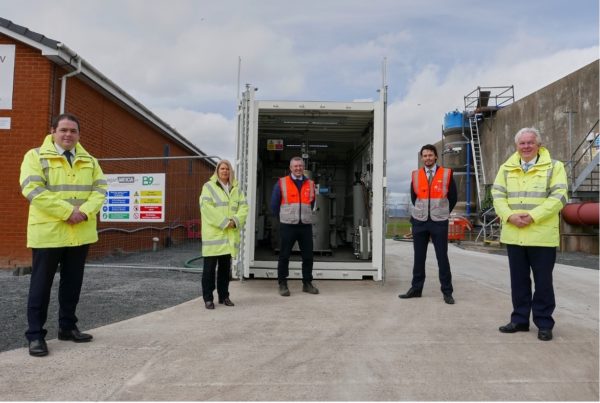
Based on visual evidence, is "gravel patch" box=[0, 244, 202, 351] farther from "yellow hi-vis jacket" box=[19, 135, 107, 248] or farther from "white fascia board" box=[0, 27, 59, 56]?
"white fascia board" box=[0, 27, 59, 56]

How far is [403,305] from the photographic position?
16.7 feet

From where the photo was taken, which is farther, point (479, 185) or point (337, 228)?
point (479, 185)

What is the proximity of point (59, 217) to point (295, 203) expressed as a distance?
3044 mm

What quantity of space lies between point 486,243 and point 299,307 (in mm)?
13611

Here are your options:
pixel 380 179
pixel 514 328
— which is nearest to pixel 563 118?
pixel 380 179

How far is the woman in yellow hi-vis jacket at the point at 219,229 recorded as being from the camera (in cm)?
500

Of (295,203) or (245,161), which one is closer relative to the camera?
(295,203)

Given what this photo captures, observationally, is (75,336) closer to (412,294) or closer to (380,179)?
(412,294)

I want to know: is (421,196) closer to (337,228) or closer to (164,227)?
(337,228)

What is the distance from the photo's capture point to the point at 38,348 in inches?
128

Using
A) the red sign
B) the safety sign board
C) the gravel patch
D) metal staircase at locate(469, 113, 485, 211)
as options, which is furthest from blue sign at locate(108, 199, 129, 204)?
metal staircase at locate(469, 113, 485, 211)

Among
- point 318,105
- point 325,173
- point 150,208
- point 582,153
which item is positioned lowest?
point 150,208

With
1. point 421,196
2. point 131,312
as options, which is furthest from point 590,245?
point 131,312

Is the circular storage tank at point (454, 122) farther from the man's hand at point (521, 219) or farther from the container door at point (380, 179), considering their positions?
the man's hand at point (521, 219)
